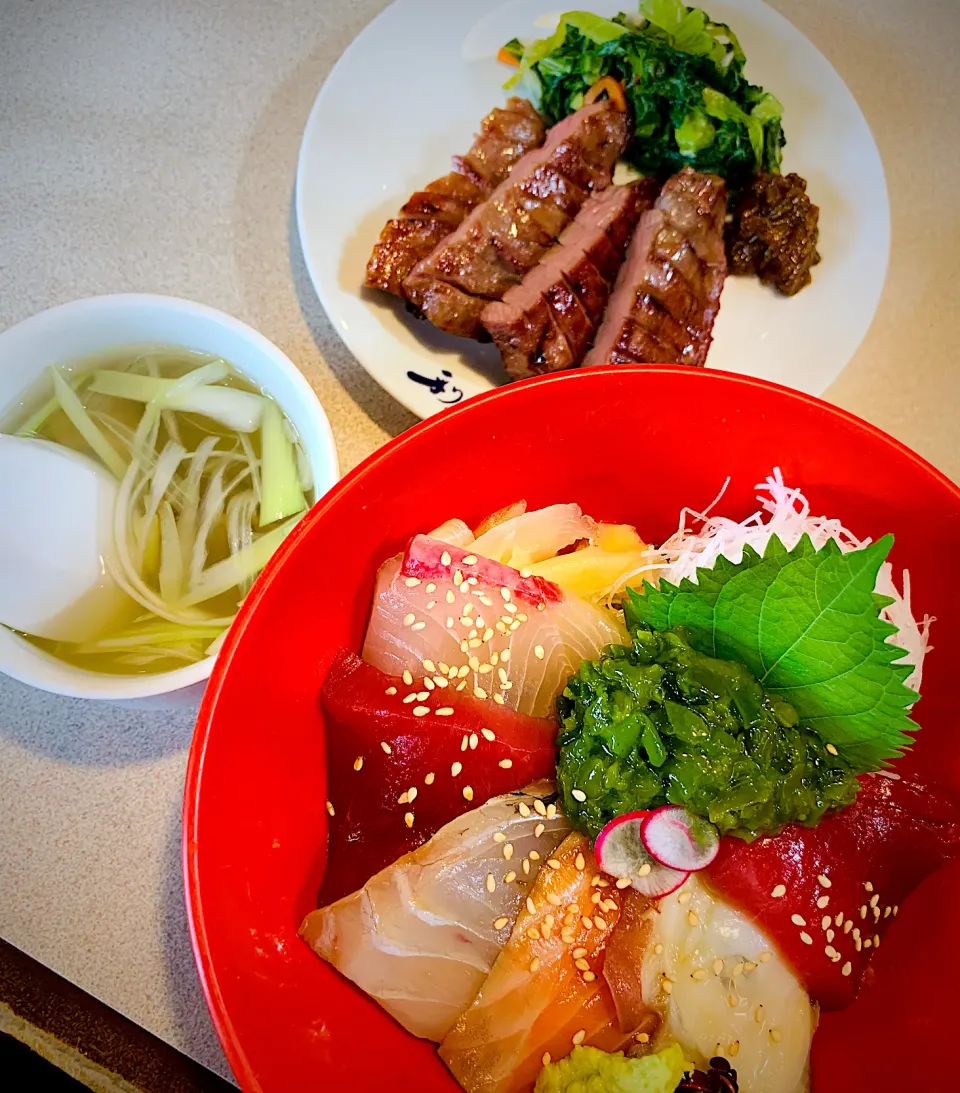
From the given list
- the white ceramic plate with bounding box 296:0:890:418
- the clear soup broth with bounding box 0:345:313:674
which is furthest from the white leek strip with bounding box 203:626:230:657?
the white ceramic plate with bounding box 296:0:890:418

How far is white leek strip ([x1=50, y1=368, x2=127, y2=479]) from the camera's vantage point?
171cm

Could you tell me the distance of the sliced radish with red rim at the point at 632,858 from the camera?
3.91 feet

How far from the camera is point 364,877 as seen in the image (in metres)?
1.29

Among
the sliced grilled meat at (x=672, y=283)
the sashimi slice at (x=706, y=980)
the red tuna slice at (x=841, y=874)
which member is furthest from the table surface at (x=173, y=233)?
the red tuna slice at (x=841, y=874)

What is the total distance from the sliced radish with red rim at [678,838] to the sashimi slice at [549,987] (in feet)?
0.34

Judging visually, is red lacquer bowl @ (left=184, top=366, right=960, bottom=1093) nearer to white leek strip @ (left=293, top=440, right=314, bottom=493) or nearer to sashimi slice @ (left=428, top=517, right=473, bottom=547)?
sashimi slice @ (left=428, top=517, right=473, bottom=547)

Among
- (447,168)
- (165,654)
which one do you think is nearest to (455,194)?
(447,168)

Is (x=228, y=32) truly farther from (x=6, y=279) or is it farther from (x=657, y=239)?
(x=657, y=239)

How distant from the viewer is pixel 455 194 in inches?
82.4

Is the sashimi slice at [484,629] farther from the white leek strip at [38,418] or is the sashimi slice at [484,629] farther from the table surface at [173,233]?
the white leek strip at [38,418]

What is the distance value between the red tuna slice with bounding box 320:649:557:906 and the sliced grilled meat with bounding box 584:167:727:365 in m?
0.96

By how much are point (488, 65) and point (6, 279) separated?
1371 millimetres

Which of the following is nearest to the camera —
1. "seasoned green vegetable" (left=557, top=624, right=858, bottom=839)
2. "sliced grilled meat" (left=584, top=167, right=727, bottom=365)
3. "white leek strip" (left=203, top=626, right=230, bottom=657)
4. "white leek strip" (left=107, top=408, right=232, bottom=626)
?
"seasoned green vegetable" (left=557, top=624, right=858, bottom=839)

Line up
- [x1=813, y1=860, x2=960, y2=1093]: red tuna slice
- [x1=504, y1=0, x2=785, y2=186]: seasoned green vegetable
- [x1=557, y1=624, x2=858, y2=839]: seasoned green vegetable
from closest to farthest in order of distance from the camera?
[x1=557, y1=624, x2=858, y2=839]: seasoned green vegetable → [x1=813, y1=860, x2=960, y2=1093]: red tuna slice → [x1=504, y1=0, x2=785, y2=186]: seasoned green vegetable
